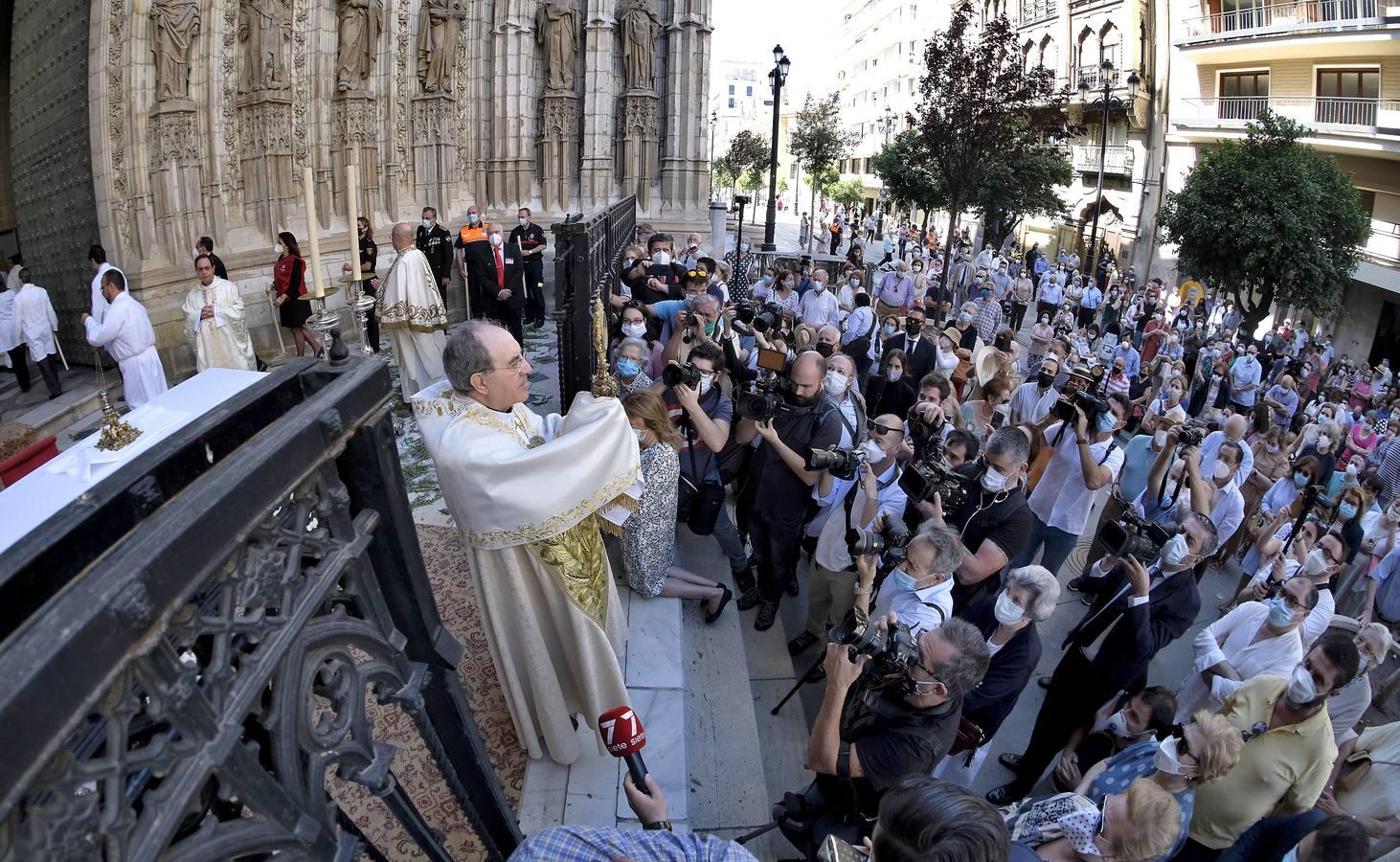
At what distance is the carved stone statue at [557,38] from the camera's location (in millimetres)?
14930

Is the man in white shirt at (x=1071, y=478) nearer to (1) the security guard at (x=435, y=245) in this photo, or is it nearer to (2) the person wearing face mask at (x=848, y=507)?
(2) the person wearing face mask at (x=848, y=507)

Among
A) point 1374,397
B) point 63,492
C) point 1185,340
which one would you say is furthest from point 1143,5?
point 63,492

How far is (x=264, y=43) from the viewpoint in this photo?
32.4 ft

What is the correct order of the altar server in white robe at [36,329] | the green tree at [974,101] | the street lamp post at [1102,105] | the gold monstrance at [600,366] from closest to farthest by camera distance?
the gold monstrance at [600,366] → the altar server in white robe at [36,329] → the green tree at [974,101] → the street lamp post at [1102,105]

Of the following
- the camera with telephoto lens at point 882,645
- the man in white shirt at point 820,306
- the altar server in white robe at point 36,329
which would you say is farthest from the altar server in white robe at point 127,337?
the man in white shirt at point 820,306

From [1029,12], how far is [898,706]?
1658 inches

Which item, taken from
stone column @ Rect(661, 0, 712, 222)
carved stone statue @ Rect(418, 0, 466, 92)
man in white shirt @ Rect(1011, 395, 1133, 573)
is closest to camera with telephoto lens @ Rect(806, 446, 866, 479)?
man in white shirt @ Rect(1011, 395, 1133, 573)

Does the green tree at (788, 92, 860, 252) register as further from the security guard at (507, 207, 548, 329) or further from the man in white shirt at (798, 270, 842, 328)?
the man in white shirt at (798, 270, 842, 328)

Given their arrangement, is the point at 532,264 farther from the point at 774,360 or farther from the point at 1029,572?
the point at 1029,572

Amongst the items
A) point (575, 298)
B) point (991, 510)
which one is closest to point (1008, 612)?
point (991, 510)

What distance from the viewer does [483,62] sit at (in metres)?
15.3

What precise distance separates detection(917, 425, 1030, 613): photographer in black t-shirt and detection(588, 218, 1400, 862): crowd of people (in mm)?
16

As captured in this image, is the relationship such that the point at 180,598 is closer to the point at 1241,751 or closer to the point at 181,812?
the point at 181,812

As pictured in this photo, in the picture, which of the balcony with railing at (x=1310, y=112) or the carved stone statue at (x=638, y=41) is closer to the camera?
the carved stone statue at (x=638, y=41)
